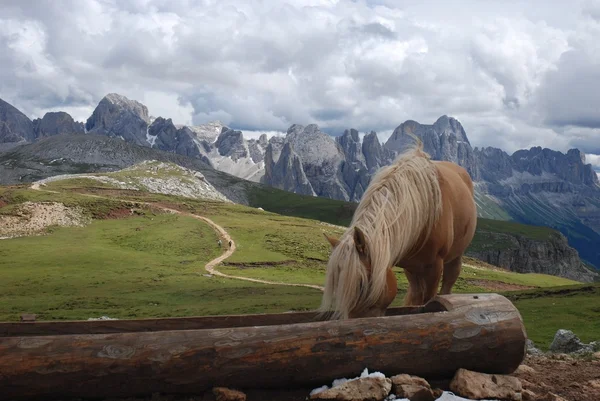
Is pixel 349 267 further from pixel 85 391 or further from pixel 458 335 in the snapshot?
pixel 85 391

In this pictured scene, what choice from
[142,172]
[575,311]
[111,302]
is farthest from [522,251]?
[111,302]

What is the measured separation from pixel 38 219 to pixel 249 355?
7253 centimetres

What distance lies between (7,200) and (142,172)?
9248cm

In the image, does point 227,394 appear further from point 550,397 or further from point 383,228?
point 550,397

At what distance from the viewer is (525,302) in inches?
1318

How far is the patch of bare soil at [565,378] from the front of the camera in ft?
26.0

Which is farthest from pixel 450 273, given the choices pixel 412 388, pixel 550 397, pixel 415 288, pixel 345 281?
pixel 412 388

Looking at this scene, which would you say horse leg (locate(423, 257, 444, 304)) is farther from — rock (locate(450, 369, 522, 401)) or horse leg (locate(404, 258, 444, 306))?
rock (locate(450, 369, 522, 401))

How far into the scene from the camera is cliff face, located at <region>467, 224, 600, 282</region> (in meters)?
158

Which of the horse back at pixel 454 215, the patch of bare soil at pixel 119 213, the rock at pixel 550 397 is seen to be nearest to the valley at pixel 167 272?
the patch of bare soil at pixel 119 213

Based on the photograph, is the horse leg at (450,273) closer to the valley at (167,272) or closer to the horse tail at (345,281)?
the horse tail at (345,281)

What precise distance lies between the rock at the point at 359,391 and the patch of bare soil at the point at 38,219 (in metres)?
67.7

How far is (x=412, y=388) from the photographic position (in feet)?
22.3

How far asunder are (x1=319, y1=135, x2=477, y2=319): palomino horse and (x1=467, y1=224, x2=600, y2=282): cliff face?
500 ft
